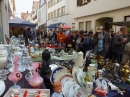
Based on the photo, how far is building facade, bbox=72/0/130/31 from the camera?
314 inches

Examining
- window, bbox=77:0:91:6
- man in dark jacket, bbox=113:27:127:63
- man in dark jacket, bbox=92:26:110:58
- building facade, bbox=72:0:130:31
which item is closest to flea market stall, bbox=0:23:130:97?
man in dark jacket, bbox=92:26:110:58

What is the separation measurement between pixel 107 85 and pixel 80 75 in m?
0.31

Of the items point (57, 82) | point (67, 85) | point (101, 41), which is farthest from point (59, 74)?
point (101, 41)

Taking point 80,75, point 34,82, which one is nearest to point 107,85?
point 80,75

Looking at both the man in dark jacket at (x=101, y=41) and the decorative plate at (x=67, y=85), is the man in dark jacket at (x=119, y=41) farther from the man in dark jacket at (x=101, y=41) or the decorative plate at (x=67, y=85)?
the decorative plate at (x=67, y=85)

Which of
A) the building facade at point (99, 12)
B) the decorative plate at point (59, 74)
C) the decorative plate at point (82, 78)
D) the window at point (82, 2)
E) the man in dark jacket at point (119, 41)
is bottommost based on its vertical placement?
the decorative plate at point (82, 78)

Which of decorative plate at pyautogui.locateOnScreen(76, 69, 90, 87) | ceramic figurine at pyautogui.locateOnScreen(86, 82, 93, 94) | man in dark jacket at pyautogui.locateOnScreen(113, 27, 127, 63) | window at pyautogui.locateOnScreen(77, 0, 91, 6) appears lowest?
ceramic figurine at pyautogui.locateOnScreen(86, 82, 93, 94)

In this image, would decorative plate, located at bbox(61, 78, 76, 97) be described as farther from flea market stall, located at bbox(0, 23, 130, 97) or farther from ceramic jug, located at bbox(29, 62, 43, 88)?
ceramic jug, located at bbox(29, 62, 43, 88)

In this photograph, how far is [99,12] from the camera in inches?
388

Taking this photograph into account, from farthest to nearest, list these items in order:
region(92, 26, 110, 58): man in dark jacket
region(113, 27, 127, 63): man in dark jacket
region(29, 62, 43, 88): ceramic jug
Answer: region(113, 27, 127, 63): man in dark jacket < region(92, 26, 110, 58): man in dark jacket < region(29, 62, 43, 88): ceramic jug

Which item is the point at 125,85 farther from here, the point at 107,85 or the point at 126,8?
the point at 126,8

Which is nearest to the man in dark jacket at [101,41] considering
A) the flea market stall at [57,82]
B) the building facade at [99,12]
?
the flea market stall at [57,82]

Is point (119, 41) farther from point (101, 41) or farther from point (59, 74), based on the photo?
point (59, 74)

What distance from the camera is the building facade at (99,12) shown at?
314 inches
